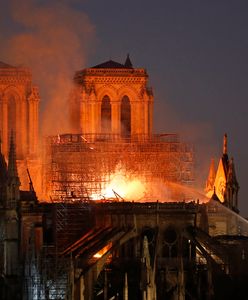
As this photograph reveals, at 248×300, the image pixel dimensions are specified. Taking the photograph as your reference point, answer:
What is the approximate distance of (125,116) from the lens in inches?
4518

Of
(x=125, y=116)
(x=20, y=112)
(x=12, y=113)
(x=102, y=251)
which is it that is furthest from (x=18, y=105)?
(x=102, y=251)

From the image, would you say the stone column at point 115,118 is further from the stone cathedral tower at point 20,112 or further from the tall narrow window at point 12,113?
the tall narrow window at point 12,113

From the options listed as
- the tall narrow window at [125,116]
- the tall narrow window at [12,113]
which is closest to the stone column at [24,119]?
the tall narrow window at [12,113]

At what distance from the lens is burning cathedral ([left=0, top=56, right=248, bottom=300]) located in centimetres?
9919

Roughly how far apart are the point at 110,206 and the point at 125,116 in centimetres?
1070

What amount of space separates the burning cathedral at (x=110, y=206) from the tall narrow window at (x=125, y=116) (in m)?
0.05

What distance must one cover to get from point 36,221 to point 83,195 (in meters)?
5.16

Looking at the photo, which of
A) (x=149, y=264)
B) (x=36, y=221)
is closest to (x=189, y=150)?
(x=36, y=221)

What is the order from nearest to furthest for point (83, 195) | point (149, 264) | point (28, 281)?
1. point (149, 264)
2. point (28, 281)
3. point (83, 195)

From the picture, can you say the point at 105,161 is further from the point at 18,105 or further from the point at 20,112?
the point at 18,105

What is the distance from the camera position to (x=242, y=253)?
10262 cm

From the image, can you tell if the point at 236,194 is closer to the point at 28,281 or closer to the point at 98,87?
the point at 98,87

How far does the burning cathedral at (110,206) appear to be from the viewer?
99188 mm

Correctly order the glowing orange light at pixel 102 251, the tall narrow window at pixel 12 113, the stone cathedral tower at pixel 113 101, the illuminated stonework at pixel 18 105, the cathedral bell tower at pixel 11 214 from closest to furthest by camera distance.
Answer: the glowing orange light at pixel 102 251, the cathedral bell tower at pixel 11 214, the illuminated stonework at pixel 18 105, the tall narrow window at pixel 12 113, the stone cathedral tower at pixel 113 101
